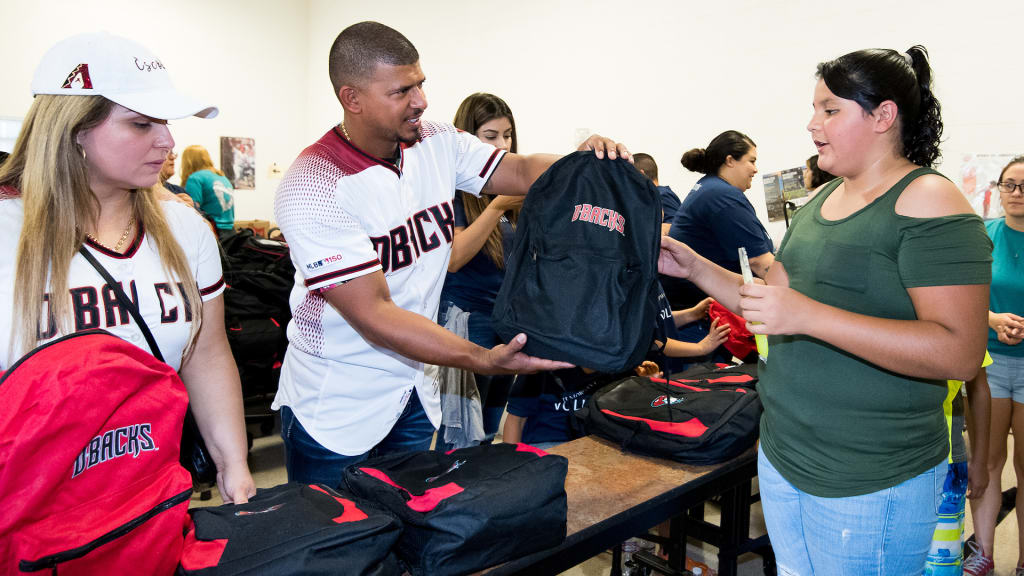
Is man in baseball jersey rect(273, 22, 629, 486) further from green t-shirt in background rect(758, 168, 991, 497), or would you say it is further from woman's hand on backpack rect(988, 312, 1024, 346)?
woman's hand on backpack rect(988, 312, 1024, 346)

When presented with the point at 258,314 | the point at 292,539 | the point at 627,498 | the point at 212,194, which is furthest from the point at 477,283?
the point at 212,194

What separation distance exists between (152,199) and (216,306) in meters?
0.27

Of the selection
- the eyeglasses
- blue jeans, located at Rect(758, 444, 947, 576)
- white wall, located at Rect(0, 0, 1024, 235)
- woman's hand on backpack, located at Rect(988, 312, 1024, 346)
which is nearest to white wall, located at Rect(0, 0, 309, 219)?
white wall, located at Rect(0, 0, 1024, 235)

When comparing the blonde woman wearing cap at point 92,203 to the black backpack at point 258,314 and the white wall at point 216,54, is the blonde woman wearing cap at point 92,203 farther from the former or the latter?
the white wall at point 216,54

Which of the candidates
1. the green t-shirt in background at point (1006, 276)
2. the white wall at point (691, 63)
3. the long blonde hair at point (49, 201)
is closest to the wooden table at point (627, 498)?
the long blonde hair at point (49, 201)

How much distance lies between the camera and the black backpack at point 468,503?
133 cm

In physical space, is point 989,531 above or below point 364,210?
below

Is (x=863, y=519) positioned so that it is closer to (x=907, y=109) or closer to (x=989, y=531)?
(x=907, y=109)

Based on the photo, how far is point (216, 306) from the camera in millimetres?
1591

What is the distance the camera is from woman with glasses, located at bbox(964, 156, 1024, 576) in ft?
9.48

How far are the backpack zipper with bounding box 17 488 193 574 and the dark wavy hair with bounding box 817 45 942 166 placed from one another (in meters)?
1.47

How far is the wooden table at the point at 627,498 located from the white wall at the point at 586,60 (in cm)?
339

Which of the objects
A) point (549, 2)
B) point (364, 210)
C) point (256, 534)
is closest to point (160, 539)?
point (256, 534)

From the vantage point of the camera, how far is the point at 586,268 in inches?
61.1
